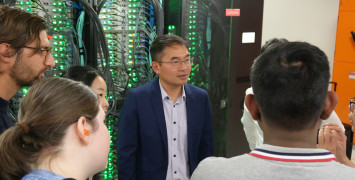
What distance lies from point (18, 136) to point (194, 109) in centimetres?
134

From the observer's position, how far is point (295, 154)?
88 cm

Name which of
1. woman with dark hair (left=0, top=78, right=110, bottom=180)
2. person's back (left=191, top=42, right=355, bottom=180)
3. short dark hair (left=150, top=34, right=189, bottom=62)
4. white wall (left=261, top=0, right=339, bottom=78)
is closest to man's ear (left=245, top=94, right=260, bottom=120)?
person's back (left=191, top=42, right=355, bottom=180)

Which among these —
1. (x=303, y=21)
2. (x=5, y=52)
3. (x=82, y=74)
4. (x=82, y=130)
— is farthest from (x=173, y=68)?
(x=303, y=21)

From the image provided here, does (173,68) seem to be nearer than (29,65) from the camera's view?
No

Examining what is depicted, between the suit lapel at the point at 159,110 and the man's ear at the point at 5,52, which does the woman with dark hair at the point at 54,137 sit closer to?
the man's ear at the point at 5,52

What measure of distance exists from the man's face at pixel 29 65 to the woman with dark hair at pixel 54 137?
0.52 meters

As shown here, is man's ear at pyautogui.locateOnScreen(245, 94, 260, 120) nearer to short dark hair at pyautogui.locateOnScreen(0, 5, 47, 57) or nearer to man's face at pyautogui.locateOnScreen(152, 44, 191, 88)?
short dark hair at pyautogui.locateOnScreen(0, 5, 47, 57)

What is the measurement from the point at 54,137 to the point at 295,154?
2.22ft

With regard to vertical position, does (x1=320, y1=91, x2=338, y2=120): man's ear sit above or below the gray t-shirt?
above

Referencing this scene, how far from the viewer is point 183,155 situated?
86.4 inches

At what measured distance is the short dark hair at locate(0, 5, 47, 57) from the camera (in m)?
1.53

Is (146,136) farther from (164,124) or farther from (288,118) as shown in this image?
(288,118)

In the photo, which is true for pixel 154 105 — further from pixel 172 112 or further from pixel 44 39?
pixel 44 39

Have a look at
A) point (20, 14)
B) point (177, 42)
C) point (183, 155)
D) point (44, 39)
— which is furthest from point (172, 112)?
point (20, 14)
